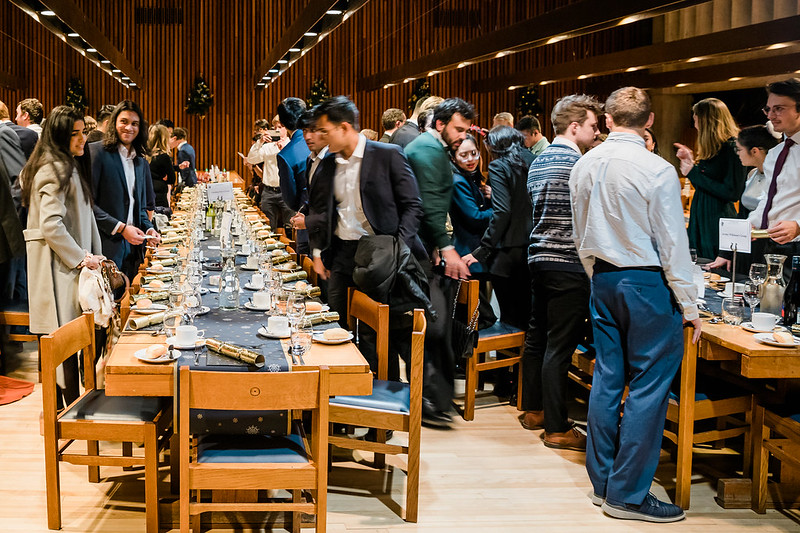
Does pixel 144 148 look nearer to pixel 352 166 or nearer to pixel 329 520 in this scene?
pixel 352 166

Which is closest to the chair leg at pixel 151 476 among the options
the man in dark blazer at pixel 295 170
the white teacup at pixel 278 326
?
the white teacup at pixel 278 326

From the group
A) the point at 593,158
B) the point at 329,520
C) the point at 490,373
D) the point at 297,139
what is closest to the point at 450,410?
the point at 490,373

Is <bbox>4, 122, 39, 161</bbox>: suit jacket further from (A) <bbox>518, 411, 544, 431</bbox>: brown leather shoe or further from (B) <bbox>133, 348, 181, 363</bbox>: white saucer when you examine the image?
(A) <bbox>518, 411, 544, 431</bbox>: brown leather shoe

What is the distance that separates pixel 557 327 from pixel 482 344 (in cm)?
62

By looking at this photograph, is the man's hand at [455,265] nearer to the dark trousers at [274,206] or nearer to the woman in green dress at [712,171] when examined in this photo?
the woman in green dress at [712,171]

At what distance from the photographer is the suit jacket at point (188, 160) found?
42.2 ft

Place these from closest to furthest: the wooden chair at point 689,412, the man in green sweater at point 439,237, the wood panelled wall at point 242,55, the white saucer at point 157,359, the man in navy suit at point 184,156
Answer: the white saucer at point 157,359 → the wooden chair at point 689,412 → the man in green sweater at point 439,237 → the man in navy suit at point 184,156 → the wood panelled wall at point 242,55

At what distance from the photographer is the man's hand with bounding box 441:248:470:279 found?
5035 millimetres

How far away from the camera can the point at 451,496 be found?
403cm

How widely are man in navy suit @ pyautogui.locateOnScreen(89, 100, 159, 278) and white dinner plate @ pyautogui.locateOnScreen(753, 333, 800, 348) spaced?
12.6 feet

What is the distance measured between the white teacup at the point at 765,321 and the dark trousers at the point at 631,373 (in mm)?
462

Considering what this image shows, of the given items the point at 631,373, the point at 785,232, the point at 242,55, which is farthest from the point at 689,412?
the point at 242,55

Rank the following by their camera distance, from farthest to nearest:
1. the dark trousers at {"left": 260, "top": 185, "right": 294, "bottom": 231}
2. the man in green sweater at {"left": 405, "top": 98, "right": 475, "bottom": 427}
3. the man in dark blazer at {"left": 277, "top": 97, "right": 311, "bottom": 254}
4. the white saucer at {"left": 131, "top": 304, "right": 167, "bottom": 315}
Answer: the dark trousers at {"left": 260, "top": 185, "right": 294, "bottom": 231} → the man in dark blazer at {"left": 277, "top": 97, "right": 311, "bottom": 254} → the man in green sweater at {"left": 405, "top": 98, "right": 475, "bottom": 427} → the white saucer at {"left": 131, "top": 304, "right": 167, "bottom": 315}

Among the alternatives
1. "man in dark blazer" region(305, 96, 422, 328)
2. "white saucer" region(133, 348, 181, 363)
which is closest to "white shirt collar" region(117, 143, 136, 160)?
"man in dark blazer" region(305, 96, 422, 328)
